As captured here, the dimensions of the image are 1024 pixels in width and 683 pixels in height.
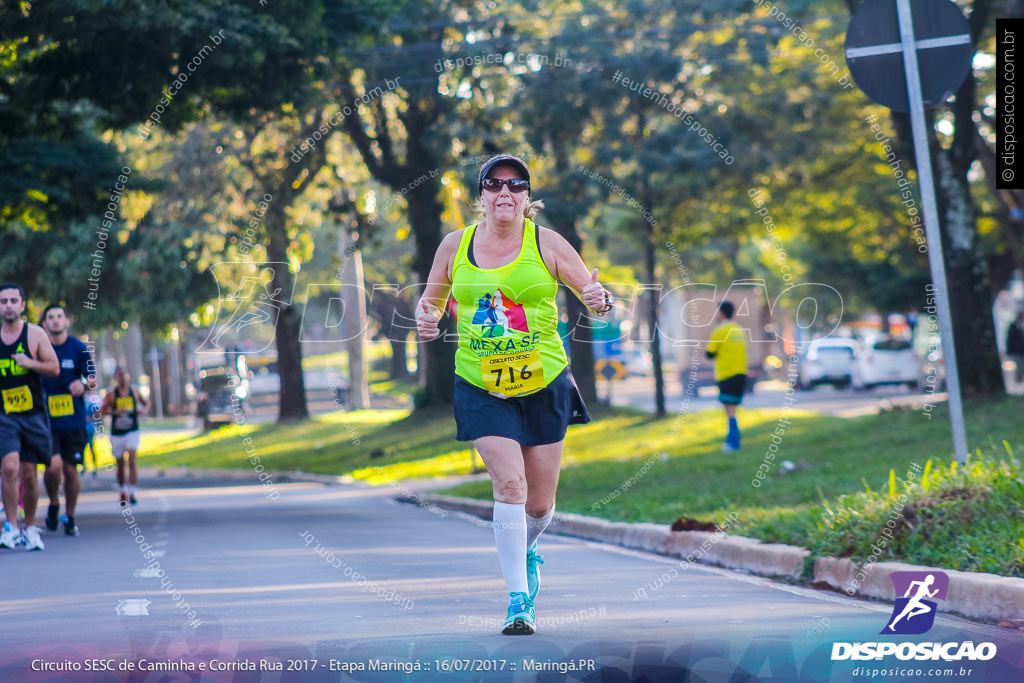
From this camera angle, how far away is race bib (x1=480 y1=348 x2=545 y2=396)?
5.96m

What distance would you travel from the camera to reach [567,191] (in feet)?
79.3

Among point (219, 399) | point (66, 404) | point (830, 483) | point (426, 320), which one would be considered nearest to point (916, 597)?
point (426, 320)

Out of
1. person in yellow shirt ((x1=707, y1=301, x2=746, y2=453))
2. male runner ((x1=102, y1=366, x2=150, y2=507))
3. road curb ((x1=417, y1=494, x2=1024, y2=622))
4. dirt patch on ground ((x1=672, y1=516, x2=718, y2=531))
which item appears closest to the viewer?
road curb ((x1=417, y1=494, x2=1024, y2=622))

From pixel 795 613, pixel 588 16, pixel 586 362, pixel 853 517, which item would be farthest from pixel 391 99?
pixel 795 613

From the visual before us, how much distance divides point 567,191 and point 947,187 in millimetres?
8794

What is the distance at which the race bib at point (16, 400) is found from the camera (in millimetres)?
10367

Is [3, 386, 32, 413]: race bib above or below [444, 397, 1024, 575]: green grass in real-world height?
above

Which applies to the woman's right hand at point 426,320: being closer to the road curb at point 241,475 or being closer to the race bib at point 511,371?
the race bib at point 511,371

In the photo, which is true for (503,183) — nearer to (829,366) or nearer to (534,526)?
(534,526)

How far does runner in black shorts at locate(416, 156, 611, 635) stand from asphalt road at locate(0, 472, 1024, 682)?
519 mm

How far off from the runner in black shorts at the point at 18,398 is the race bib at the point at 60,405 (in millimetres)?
1228

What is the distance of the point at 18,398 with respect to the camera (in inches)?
410

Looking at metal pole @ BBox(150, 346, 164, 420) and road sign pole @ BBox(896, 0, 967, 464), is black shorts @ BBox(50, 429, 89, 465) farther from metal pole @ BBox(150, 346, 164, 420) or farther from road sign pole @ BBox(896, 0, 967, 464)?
metal pole @ BBox(150, 346, 164, 420)

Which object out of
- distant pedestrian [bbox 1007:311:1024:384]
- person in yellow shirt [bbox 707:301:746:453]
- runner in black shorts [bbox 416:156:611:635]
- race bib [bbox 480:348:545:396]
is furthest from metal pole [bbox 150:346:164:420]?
race bib [bbox 480:348:545:396]
